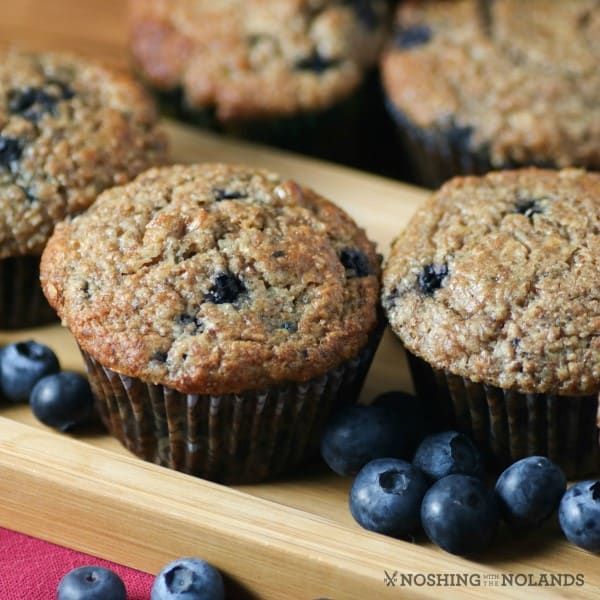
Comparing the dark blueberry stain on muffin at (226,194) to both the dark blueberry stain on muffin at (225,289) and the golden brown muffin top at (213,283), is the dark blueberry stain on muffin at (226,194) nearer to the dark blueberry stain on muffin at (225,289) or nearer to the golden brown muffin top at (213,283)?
the golden brown muffin top at (213,283)

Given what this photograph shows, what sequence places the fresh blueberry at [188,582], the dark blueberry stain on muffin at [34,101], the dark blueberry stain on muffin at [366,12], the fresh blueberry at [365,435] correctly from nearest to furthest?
the fresh blueberry at [188,582] → the fresh blueberry at [365,435] → the dark blueberry stain on muffin at [34,101] → the dark blueberry stain on muffin at [366,12]

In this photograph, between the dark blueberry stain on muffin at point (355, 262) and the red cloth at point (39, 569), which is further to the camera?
the dark blueberry stain on muffin at point (355, 262)

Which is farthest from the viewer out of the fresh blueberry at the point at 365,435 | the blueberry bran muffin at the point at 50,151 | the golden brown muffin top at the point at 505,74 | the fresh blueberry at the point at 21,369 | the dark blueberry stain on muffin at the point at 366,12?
the dark blueberry stain on muffin at the point at 366,12

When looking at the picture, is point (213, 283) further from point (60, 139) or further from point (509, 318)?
point (60, 139)

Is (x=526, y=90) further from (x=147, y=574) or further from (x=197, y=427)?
(x=147, y=574)

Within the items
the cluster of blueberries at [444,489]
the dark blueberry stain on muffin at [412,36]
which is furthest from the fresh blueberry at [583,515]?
the dark blueberry stain on muffin at [412,36]

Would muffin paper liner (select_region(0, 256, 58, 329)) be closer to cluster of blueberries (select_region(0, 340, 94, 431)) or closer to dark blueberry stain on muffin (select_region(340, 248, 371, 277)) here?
cluster of blueberries (select_region(0, 340, 94, 431))
